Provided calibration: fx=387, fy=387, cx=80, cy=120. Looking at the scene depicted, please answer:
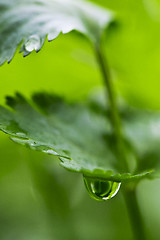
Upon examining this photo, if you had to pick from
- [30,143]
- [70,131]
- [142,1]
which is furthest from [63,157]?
[142,1]

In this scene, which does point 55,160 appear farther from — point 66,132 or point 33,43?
point 33,43

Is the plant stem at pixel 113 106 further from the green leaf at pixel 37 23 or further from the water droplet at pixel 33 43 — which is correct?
the water droplet at pixel 33 43

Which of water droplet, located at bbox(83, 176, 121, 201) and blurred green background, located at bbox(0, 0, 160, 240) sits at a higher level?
blurred green background, located at bbox(0, 0, 160, 240)

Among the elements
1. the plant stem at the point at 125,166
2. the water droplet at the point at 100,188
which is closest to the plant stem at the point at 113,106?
the plant stem at the point at 125,166

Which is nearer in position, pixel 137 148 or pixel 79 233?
pixel 137 148

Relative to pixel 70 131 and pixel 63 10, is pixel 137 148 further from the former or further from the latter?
pixel 63 10

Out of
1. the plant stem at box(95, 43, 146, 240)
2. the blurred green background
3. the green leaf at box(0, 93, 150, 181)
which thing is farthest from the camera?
the blurred green background

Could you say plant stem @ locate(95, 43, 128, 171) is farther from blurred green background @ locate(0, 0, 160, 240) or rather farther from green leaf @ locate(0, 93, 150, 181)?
blurred green background @ locate(0, 0, 160, 240)

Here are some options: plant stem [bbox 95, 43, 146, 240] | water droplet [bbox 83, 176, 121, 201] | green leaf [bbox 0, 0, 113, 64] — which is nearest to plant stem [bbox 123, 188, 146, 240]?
plant stem [bbox 95, 43, 146, 240]
